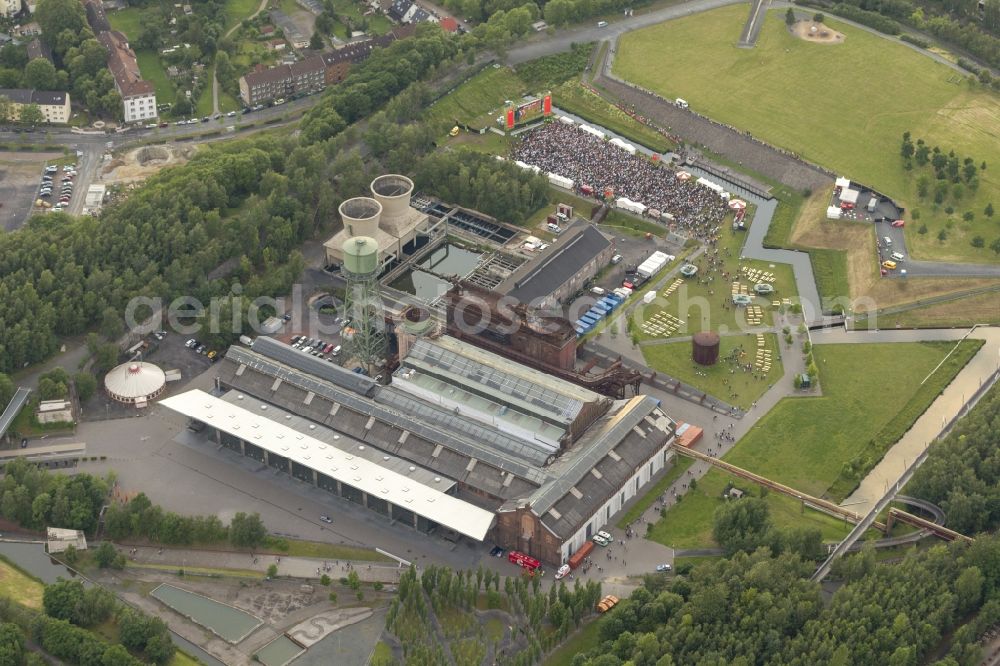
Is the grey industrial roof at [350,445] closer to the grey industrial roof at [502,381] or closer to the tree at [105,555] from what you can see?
the grey industrial roof at [502,381]

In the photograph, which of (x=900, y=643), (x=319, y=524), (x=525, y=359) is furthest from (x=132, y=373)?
(x=900, y=643)

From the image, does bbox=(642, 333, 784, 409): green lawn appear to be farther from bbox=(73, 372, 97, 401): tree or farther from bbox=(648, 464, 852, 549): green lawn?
bbox=(73, 372, 97, 401): tree

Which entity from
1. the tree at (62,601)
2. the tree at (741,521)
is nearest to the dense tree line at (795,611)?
the tree at (741,521)

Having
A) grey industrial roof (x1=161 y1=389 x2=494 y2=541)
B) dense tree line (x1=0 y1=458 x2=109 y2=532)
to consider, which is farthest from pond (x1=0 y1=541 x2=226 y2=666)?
grey industrial roof (x1=161 y1=389 x2=494 y2=541)

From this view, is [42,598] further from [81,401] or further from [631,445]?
[631,445]

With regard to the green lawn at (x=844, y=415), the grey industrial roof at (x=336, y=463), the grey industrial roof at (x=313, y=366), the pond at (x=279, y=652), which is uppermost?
the grey industrial roof at (x=313, y=366)

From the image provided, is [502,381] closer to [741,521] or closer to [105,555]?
[741,521]
